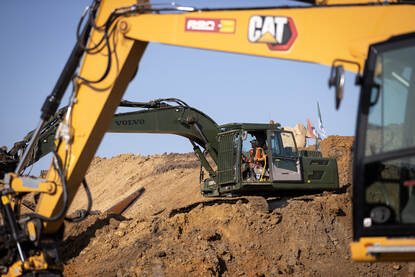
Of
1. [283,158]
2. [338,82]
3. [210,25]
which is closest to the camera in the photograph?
[338,82]

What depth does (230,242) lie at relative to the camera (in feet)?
37.9

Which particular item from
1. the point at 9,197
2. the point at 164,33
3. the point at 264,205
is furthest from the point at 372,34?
the point at 264,205

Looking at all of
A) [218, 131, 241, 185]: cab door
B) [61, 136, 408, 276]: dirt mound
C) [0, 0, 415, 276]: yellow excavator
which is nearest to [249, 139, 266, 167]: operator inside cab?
[218, 131, 241, 185]: cab door

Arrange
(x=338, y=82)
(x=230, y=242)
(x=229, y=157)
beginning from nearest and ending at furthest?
(x=338, y=82), (x=230, y=242), (x=229, y=157)

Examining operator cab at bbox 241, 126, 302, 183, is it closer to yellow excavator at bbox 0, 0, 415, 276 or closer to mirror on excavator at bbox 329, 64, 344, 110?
yellow excavator at bbox 0, 0, 415, 276

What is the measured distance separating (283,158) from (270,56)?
829 centimetres

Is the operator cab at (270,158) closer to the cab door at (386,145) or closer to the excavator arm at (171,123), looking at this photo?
the excavator arm at (171,123)

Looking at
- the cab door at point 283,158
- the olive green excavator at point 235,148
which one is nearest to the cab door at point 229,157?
the olive green excavator at point 235,148

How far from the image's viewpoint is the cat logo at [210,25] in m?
5.66

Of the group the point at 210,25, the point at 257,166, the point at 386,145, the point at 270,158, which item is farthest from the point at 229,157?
the point at 386,145

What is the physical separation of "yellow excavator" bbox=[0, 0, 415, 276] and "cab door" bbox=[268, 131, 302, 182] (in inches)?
301

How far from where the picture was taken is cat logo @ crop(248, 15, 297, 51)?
5434 mm

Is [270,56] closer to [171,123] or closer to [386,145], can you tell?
[386,145]

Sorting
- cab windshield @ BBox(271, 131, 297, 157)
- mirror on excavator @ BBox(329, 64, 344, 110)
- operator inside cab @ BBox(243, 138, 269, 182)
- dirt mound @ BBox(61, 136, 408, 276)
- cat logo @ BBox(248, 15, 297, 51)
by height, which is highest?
cat logo @ BBox(248, 15, 297, 51)
